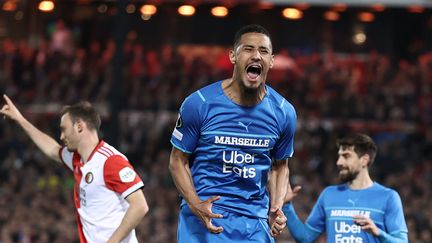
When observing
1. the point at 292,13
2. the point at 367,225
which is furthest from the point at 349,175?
the point at 292,13

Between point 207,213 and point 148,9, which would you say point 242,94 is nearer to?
point 207,213

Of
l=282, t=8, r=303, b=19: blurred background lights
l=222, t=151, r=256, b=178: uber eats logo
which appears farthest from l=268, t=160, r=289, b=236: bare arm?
l=282, t=8, r=303, b=19: blurred background lights

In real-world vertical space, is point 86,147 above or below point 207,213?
above

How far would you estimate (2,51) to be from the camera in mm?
24328

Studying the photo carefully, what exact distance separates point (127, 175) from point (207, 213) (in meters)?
1.48

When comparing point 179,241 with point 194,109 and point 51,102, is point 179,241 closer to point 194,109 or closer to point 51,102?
point 194,109

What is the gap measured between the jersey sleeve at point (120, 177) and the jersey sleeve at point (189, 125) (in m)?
1.17

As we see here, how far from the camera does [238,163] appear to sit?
6699mm

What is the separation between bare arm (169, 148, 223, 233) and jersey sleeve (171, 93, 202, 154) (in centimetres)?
7

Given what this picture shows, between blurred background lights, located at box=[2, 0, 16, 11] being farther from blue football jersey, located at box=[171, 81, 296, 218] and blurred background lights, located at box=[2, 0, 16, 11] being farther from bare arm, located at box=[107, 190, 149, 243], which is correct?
blue football jersey, located at box=[171, 81, 296, 218]

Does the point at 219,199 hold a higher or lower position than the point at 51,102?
lower

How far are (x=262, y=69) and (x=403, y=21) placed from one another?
22.6 m

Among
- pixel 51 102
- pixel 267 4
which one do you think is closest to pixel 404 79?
pixel 267 4

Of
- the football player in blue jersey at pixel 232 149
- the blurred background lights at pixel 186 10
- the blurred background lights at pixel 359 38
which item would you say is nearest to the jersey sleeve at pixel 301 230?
the football player in blue jersey at pixel 232 149
